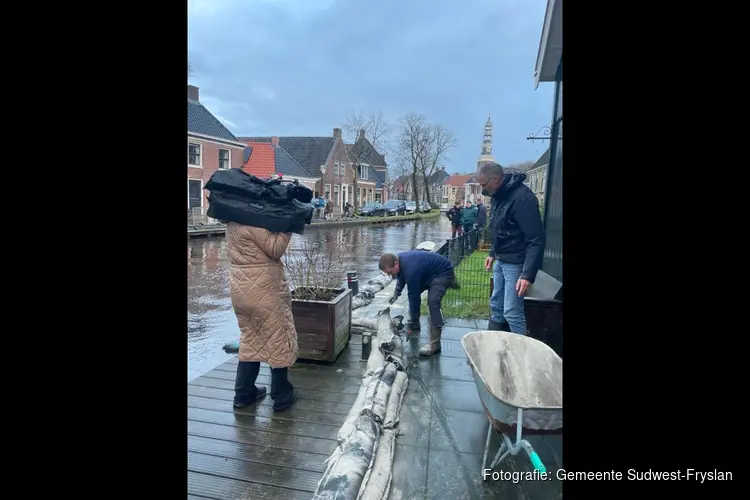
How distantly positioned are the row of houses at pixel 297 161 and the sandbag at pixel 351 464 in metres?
7.83

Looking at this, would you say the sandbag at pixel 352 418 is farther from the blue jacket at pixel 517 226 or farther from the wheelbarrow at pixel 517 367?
the blue jacket at pixel 517 226

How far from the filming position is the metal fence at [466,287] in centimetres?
661

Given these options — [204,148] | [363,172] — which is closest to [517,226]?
[204,148]

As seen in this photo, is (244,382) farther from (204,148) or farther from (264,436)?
(204,148)

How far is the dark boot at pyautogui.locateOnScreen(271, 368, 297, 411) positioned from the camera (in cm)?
343

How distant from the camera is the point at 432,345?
478cm

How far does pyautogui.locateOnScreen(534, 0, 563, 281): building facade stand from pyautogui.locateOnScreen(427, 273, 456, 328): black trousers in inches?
47.2

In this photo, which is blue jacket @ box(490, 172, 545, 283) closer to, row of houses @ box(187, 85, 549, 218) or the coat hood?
the coat hood

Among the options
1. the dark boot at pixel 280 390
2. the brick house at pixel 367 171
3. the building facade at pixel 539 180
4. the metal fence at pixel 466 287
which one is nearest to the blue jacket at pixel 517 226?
the dark boot at pixel 280 390

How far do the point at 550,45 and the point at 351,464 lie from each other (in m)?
5.59
